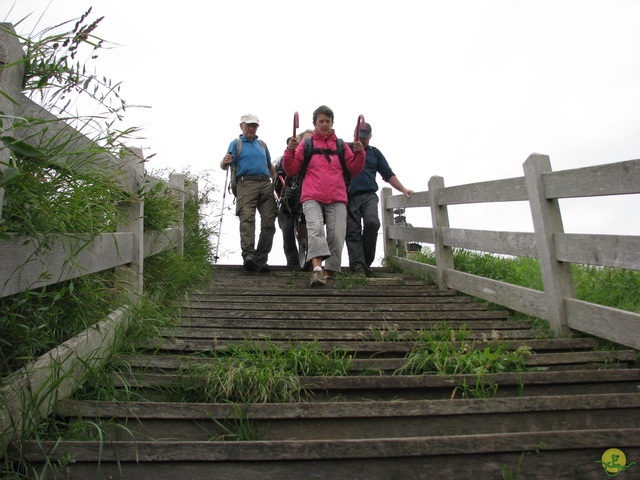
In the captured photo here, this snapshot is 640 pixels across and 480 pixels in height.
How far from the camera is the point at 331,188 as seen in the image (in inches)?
281

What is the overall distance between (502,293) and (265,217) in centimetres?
371

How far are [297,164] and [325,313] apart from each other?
7.24 feet

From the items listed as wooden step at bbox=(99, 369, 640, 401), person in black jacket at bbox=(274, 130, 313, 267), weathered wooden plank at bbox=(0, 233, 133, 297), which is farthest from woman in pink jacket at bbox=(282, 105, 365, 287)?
weathered wooden plank at bbox=(0, 233, 133, 297)

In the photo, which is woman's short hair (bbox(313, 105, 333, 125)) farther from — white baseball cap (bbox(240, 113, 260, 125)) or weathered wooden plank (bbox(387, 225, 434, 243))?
weathered wooden plank (bbox(387, 225, 434, 243))

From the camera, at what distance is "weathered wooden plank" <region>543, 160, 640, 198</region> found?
3900mm

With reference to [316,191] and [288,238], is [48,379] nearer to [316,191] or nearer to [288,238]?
[316,191]

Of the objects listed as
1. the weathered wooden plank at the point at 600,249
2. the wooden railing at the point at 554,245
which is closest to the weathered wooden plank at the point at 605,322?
the wooden railing at the point at 554,245

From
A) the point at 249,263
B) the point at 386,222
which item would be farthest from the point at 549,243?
the point at 386,222

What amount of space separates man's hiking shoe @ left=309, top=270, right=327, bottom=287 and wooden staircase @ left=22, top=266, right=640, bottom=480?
91.2 inches

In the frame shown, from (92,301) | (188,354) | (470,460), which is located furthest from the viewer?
(188,354)

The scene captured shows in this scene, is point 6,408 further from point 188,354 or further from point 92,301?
point 188,354

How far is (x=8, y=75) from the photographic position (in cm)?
234

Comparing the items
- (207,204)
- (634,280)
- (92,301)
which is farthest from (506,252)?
(207,204)

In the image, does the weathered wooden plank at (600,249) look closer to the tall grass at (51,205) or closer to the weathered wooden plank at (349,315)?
the weathered wooden plank at (349,315)
